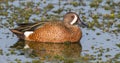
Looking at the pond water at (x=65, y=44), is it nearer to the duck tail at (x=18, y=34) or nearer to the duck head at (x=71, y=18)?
the duck tail at (x=18, y=34)

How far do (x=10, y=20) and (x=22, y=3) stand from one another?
2.72 metres

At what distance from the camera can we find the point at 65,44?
15.9m

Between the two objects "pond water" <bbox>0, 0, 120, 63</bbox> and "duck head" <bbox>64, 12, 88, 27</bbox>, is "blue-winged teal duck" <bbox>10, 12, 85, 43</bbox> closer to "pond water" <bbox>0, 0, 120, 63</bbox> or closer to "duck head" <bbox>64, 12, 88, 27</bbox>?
"duck head" <bbox>64, 12, 88, 27</bbox>

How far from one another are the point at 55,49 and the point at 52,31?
2.84 ft

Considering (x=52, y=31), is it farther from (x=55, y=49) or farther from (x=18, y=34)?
(x=18, y=34)

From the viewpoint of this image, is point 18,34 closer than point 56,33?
No

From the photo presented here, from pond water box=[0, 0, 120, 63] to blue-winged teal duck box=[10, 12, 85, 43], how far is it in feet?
0.63

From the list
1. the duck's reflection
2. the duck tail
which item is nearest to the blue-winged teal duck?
the duck tail

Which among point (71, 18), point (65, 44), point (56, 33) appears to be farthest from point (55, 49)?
point (71, 18)

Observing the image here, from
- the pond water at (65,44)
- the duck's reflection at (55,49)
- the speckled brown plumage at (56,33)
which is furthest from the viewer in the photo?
the speckled brown plumage at (56,33)

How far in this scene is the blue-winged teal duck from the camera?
15.9 m

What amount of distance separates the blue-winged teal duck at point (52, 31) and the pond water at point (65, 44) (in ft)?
0.63

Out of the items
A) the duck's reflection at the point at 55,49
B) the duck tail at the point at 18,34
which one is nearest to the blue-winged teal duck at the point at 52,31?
the duck tail at the point at 18,34

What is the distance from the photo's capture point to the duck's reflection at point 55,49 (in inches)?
568
